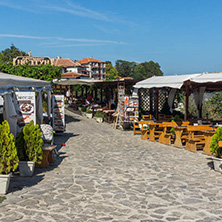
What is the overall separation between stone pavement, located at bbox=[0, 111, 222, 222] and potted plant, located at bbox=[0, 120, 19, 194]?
268mm

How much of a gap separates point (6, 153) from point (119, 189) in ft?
7.24

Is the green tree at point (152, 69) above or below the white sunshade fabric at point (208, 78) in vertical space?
above

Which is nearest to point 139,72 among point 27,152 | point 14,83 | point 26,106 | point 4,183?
point 26,106

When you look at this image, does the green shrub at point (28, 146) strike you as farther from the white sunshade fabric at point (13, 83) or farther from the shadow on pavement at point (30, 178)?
the white sunshade fabric at point (13, 83)

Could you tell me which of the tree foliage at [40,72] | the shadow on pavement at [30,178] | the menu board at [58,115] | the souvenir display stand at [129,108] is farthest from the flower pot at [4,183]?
the tree foliage at [40,72]

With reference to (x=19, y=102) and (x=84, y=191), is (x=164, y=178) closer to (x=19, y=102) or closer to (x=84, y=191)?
(x=84, y=191)

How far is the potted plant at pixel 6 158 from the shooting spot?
5535 mm

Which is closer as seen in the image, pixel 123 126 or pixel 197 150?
pixel 197 150

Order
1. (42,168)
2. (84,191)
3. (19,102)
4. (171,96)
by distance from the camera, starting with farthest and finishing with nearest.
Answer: (171,96) < (19,102) < (42,168) < (84,191)

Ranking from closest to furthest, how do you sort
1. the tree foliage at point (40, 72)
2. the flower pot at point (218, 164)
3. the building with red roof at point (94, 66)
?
the flower pot at point (218, 164), the tree foliage at point (40, 72), the building with red roof at point (94, 66)

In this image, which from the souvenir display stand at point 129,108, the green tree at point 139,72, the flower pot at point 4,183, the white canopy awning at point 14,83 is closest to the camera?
the flower pot at point 4,183

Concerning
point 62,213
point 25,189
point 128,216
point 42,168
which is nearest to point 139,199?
point 128,216

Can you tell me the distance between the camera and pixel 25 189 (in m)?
5.93

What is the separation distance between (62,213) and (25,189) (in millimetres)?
1452
